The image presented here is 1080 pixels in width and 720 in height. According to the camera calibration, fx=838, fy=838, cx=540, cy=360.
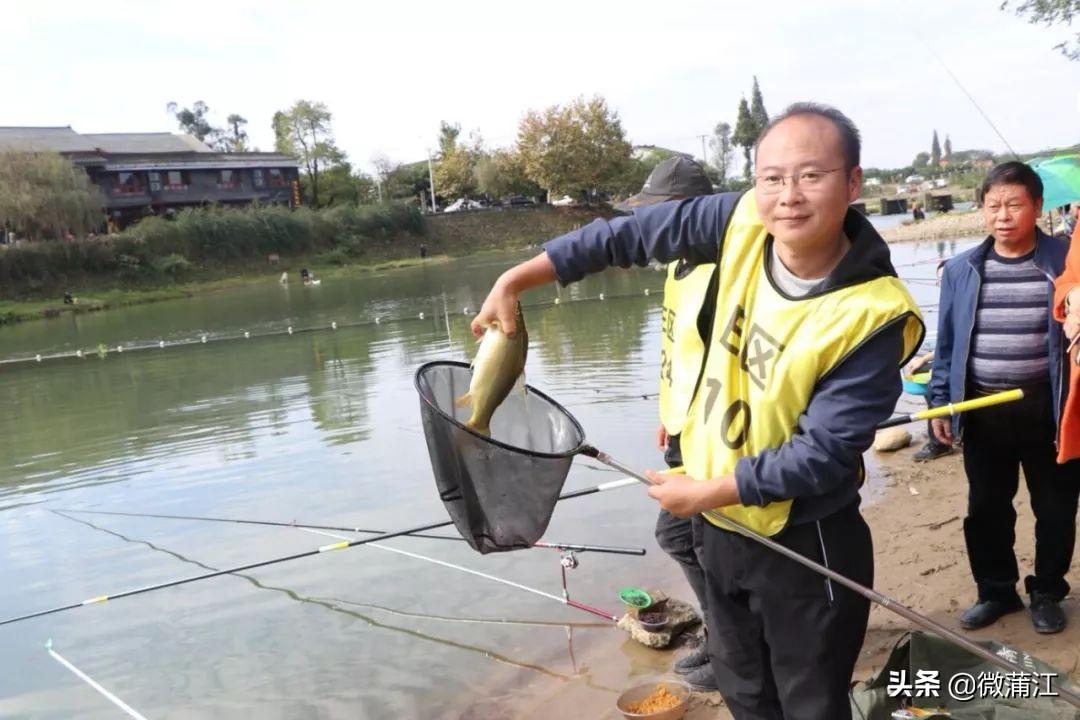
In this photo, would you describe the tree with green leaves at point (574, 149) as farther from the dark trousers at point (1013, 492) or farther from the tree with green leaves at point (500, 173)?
the dark trousers at point (1013, 492)

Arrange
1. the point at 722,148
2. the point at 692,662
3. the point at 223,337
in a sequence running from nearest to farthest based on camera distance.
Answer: the point at 692,662, the point at 223,337, the point at 722,148

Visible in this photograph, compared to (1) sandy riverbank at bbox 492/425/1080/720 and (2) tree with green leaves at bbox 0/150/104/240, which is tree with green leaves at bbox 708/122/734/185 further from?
(1) sandy riverbank at bbox 492/425/1080/720

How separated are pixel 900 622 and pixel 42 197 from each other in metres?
49.2

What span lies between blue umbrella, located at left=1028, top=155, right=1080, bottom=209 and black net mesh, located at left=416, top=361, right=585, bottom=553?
515 centimetres

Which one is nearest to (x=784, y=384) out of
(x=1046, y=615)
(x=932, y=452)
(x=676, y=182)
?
(x=676, y=182)

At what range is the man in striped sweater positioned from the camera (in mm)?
3490

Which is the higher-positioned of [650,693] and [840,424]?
[840,424]

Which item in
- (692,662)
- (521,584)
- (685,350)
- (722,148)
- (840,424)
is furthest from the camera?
(722,148)

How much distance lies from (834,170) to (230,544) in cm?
604

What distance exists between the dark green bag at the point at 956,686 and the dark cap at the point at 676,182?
6.59 ft

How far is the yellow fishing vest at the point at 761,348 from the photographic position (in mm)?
1946

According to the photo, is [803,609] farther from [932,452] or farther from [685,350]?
[932,452]

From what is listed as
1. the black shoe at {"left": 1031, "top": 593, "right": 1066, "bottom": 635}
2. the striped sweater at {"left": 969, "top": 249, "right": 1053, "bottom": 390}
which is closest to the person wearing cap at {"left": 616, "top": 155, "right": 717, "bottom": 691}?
the striped sweater at {"left": 969, "top": 249, "right": 1053, "bottom": 390}

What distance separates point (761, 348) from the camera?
206cm
